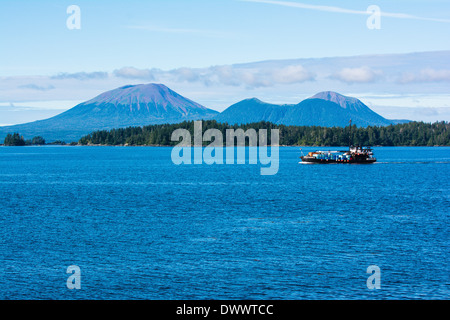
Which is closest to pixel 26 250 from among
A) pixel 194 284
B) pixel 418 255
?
pixel 194 284

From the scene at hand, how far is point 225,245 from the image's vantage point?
162ft

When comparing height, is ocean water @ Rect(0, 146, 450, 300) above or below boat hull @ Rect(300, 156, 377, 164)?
below

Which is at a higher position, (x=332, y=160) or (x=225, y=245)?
(x=332, y=160)

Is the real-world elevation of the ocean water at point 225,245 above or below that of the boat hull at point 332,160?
below

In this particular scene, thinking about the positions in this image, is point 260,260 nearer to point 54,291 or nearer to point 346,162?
point 54,291

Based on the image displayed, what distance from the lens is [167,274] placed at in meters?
40.0

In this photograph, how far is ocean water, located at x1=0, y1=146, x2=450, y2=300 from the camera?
3697 cm

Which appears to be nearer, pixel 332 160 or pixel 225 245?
pixel 225 245

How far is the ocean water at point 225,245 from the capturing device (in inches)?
1455

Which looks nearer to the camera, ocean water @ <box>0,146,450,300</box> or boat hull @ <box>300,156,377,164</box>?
ocean water @ <box>0,146,450,300</box>

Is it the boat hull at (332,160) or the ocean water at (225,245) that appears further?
the boat hull at (332,160)
